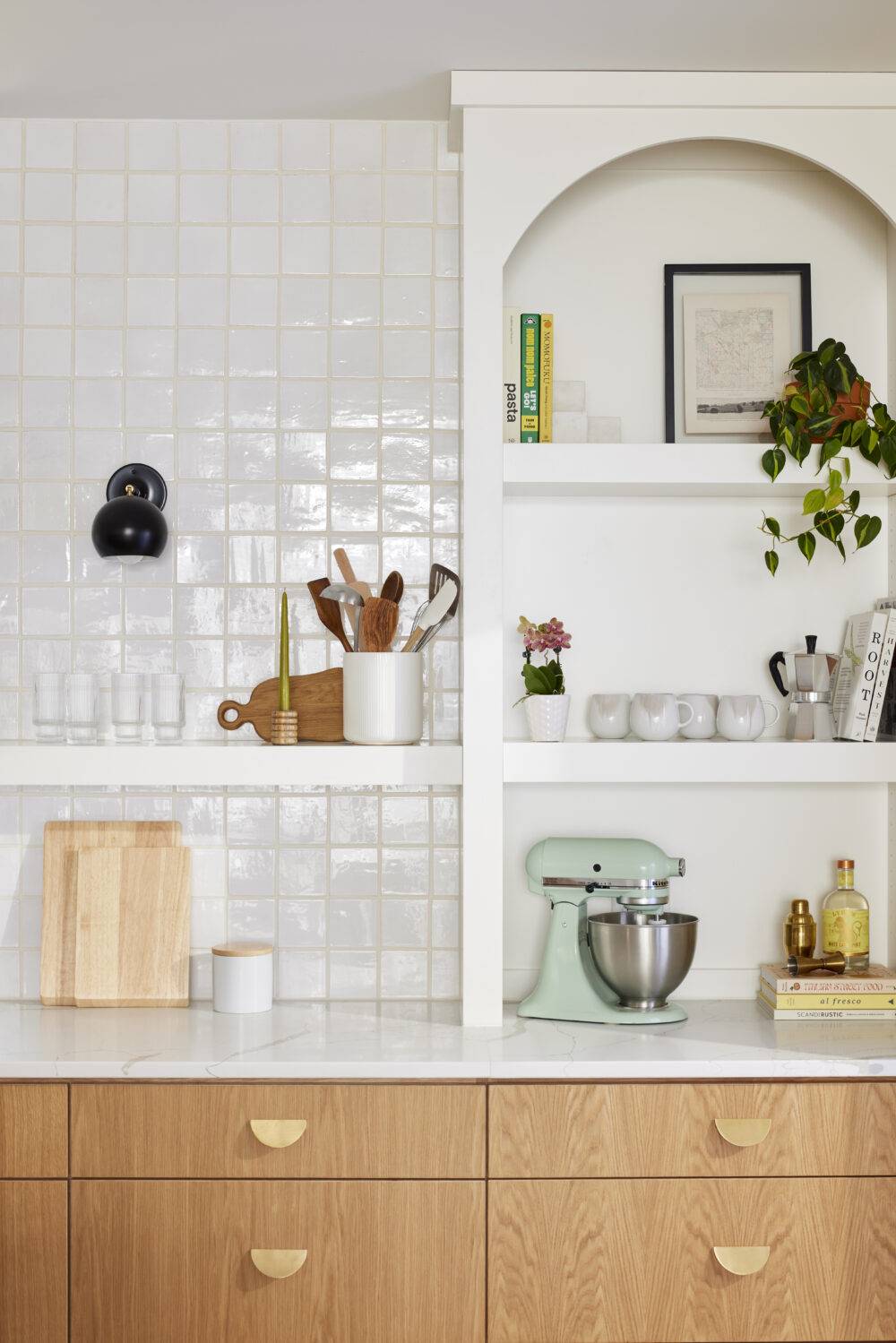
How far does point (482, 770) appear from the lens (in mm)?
2117

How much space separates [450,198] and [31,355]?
90 cm

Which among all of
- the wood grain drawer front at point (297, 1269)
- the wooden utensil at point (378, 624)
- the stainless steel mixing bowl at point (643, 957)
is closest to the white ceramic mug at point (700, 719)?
Answer: the stainless steel mixing bowl at point (643, 957)

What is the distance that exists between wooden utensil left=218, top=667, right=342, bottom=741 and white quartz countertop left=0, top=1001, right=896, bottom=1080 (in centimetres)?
54

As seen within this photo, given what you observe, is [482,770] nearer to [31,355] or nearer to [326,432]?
[326,432]

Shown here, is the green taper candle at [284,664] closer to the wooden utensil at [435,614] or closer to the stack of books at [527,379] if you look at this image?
the wooden utensil at [435,614]

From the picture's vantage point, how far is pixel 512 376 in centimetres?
218

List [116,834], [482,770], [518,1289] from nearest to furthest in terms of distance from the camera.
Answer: [518,1289], [482,770], [116,834]

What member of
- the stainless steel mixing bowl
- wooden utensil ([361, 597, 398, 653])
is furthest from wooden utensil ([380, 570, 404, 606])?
the stainless steel mixing bowl

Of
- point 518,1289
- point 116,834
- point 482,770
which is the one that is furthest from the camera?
point 116,834

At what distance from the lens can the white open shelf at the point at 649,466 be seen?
2.12 meters

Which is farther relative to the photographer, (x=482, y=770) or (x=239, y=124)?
(x=239, y=124)

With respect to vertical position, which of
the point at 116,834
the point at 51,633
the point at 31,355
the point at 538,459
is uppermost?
the point at 31,355

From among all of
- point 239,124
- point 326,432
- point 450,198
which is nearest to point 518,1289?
point 326,432

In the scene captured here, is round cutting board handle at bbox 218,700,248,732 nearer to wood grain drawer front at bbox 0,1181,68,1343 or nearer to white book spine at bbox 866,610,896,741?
wood grain drawer front at bbox 0,1181,68,1343
